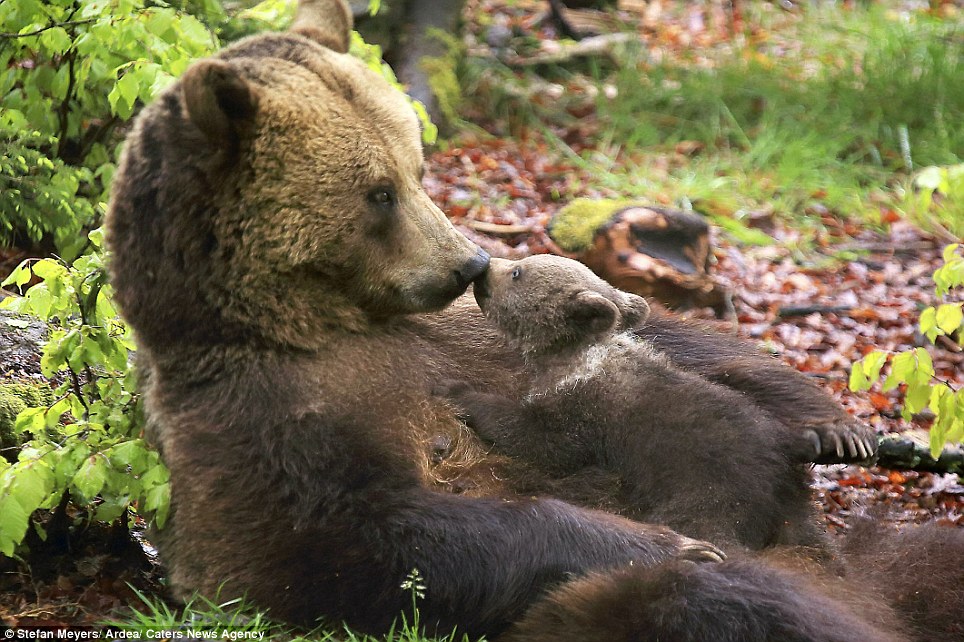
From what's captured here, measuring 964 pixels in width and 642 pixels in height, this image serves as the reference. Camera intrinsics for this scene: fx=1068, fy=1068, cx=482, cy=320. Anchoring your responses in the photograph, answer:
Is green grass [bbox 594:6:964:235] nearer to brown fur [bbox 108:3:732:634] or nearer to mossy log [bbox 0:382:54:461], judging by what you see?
brown fur [bbox 108:3:732:634]

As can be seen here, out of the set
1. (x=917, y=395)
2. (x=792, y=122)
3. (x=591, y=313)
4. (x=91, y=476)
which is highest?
(x=591, y=313)

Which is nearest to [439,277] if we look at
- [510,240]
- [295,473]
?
[295,473]

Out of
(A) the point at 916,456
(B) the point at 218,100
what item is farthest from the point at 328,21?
(A) the point at 916,456

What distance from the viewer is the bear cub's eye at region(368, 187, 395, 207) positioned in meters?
4.55

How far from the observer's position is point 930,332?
16.8 feet

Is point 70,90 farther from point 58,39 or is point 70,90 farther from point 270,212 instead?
point 270,212

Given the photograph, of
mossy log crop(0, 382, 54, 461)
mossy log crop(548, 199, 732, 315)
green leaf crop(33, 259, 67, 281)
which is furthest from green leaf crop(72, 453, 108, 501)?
mossy log crop(548, 199, 732, 315)

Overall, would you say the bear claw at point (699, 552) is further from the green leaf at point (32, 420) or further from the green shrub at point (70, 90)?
the green shrub at point (70, 90)

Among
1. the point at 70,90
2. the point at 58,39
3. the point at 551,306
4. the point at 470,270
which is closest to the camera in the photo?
the point at 470,270

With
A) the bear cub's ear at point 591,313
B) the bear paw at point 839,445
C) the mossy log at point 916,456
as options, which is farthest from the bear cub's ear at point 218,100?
the mossy log at point 916,456

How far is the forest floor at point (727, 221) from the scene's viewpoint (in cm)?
661

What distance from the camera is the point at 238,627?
168 inches

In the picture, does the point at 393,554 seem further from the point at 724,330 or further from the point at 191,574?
the point at 724,330

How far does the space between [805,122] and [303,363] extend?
9025 mm
